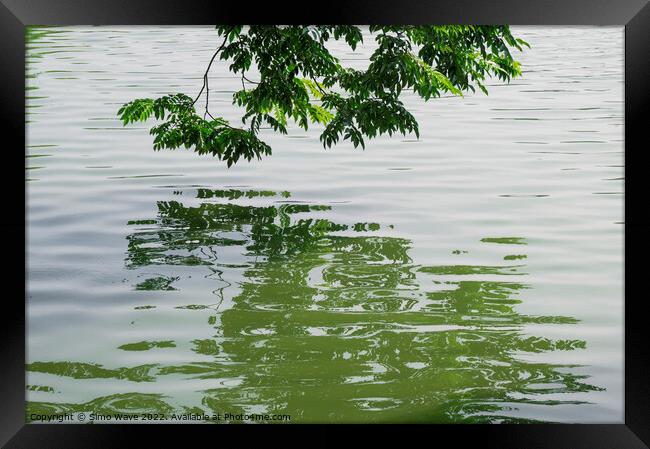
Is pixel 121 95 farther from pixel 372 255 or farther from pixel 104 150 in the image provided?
pixel 372 255

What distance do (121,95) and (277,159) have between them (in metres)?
4.03

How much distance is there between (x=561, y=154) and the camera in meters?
8.62

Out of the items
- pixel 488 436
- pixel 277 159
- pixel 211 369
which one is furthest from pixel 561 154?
pixel 488 436

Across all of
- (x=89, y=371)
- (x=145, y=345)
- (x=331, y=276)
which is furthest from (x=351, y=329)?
(x=89, y=371)

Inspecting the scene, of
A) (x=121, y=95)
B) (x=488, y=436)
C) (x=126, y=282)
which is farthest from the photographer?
(x=121, y=95)

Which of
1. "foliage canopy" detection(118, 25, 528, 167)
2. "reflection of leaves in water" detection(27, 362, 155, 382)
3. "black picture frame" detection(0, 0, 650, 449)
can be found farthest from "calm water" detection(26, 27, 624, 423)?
"black picture frame" detection(0, 0, 650, 449)

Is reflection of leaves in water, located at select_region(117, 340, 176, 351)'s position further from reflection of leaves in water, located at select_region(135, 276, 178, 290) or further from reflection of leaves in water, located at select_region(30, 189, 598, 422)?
reflection of leaves in water, located at select_region(135, 276, 178, 290)

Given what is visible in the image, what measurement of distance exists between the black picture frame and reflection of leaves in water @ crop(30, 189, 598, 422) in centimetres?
91

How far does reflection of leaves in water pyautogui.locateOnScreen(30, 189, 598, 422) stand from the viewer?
3.44m

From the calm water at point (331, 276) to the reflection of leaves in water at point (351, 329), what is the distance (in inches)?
0.5

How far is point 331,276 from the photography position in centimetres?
491

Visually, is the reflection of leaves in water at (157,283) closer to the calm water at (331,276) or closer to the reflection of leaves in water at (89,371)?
the calm water at (331,276)
